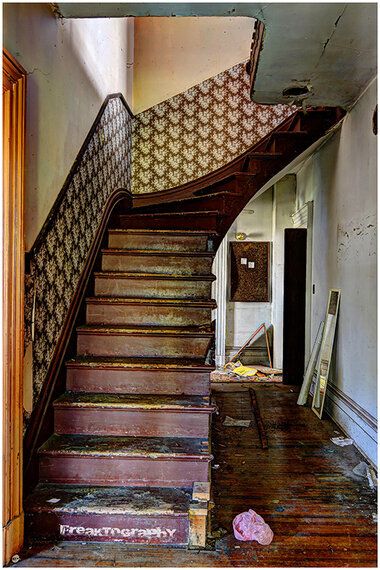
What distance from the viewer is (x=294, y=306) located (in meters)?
5.33

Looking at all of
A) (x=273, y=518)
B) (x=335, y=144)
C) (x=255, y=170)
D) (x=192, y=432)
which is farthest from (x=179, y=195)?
(x=273, y=518)

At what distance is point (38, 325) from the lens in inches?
91.6

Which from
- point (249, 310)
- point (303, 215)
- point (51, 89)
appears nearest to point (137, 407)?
point (51, 89)

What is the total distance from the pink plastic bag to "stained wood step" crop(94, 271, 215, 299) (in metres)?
1.54

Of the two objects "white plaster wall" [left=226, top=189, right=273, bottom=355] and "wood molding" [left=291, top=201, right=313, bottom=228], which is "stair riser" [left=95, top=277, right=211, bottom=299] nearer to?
"wood molding" [left=291, top=201, right=313, bottom=228]

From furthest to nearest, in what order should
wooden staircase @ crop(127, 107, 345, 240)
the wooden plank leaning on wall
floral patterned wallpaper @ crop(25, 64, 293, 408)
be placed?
1. floral patterned wallpaper @ crop(25, 64, 293, 408)
2. wooden staircase @ crop(127, 107, 345, 240)
3. the wooden plank leaning on wall

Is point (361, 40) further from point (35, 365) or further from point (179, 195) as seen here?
point (179, 195)

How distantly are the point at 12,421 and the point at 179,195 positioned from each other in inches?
143

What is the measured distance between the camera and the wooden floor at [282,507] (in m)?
1.96

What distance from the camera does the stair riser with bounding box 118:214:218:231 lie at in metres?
4.14

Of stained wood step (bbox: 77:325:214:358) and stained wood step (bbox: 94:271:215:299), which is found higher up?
stained wood step (bbox: 94:271:215:299)

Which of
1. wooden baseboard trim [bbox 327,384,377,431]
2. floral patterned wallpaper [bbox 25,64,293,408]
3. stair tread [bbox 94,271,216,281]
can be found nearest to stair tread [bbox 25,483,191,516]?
wooden baseboard trim [bbox 327,384,377,431]

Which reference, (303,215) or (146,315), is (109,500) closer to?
(146,315)

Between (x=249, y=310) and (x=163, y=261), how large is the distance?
11.8ft
